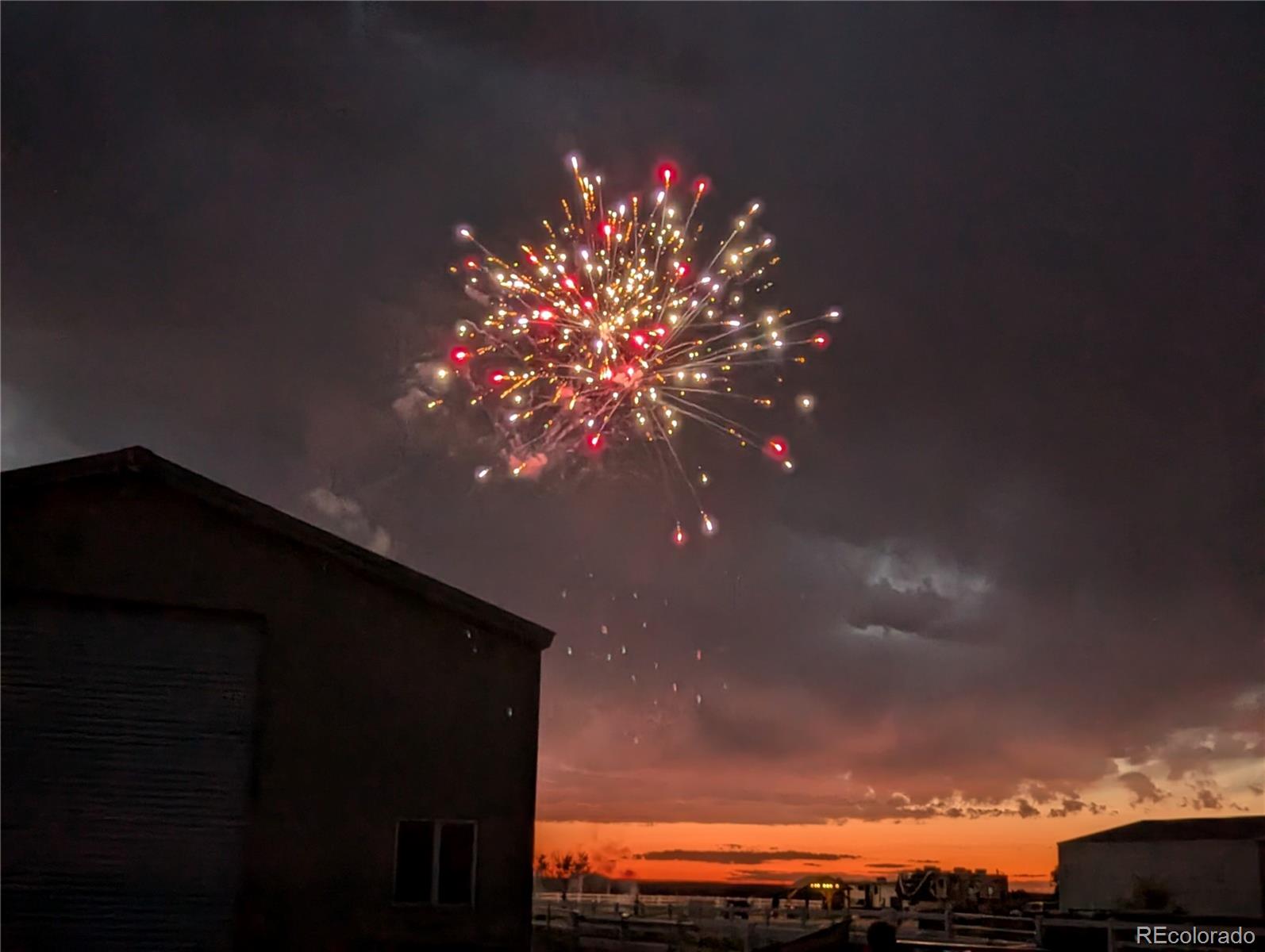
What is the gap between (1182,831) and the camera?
11789 mm

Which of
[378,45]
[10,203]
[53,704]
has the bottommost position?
[53,704]

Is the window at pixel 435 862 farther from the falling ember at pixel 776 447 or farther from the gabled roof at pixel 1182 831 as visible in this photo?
the gabled roof at pixel 1182 831

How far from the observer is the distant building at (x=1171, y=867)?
1122cm

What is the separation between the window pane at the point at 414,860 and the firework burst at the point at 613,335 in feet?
9.33

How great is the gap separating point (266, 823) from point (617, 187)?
5702 millimetres

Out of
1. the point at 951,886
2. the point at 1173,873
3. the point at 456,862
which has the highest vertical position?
the point at 456,862

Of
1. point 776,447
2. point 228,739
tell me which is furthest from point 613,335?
point 228,739

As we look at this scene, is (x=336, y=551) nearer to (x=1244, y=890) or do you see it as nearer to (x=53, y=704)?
(x=53, y=704)

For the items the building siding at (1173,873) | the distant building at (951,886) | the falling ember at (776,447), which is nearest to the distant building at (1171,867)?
the building siding at (1173,873)

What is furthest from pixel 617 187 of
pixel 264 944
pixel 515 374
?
pixel 264 944

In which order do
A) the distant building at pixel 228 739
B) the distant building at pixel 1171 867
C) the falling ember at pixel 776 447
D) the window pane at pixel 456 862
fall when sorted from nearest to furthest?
1. the distant building at pixel 228 739
2. the window pane at pixel 456 862
3. the falling ember at pixel 776 447
4. the distant building at pixel 1171 867

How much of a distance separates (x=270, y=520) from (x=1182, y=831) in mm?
9148

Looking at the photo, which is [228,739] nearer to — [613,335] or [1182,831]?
[613,335]

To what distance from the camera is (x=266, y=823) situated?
8.42 meters
